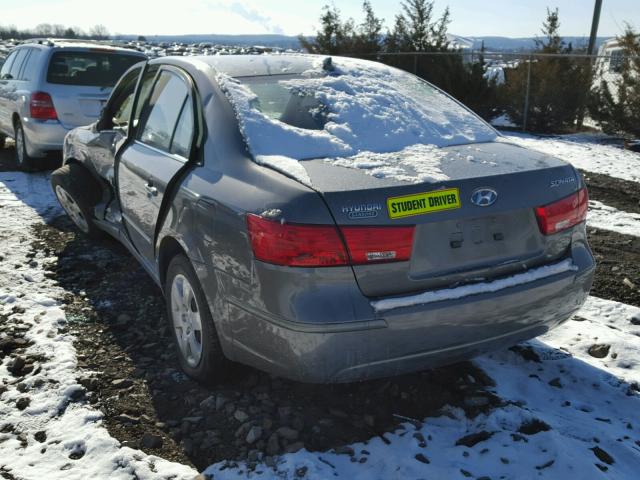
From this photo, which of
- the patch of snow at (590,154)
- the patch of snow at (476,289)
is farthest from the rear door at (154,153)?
the patch of snow at (590,154)

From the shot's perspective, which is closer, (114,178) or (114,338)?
(114,338)

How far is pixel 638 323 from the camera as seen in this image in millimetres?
4043

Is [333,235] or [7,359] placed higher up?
[333,235]

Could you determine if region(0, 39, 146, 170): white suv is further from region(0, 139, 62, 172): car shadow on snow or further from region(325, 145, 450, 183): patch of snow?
region(325, 145, 450, 183): patch of snow

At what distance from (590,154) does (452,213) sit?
8972mm

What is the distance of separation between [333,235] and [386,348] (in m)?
0.52

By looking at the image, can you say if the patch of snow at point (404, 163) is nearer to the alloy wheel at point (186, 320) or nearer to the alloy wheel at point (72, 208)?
the alloy wheel at point (186, 320)

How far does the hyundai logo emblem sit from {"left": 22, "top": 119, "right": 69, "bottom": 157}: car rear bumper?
23.0 ft

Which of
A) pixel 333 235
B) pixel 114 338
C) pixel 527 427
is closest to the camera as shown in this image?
pixel 333 235

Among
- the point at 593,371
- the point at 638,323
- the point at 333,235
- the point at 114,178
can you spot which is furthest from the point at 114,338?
the point at 638,323

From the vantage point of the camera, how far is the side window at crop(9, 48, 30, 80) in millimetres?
9266

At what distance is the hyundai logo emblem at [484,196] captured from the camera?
2.69 meters

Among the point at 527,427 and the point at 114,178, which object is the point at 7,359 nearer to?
the point at 114,178

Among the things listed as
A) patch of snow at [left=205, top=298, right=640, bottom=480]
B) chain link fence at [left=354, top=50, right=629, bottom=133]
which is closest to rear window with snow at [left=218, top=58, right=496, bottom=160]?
patch of snow at [left=205, top=298, right=640, bottom=480]
